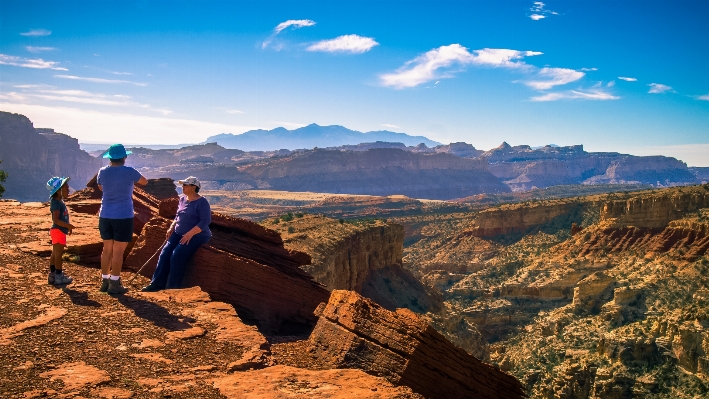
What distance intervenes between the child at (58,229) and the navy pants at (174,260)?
4.29ft

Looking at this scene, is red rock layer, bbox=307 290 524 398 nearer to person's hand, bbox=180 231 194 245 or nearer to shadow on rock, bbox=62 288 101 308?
person's hand, bbox=180 231 194 245

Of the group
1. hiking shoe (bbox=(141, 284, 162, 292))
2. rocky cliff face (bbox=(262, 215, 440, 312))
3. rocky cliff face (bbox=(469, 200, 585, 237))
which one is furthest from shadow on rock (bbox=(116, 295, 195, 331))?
rocky cliff face (bbox=(469, 200, 585, 237))

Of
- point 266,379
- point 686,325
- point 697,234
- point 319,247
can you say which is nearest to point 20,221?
point 266,379

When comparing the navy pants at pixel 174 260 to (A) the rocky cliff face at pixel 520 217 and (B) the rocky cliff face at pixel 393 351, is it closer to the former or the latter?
(B) the rocky cliff face at pixel 393 351

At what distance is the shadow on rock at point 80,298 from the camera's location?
739 cm

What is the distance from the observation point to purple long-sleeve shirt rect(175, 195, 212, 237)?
356 inches

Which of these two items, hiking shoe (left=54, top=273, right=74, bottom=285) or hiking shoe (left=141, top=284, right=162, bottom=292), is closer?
hiking shoe (left=54, top=273, right=74, bottom=285)

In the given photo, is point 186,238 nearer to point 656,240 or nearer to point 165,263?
point 165,263

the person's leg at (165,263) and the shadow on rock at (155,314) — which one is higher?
the person's leg at (165,263)

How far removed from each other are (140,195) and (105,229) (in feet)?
30.8

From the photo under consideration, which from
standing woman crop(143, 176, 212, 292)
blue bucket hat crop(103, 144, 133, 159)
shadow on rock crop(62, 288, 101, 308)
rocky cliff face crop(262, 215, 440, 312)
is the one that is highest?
blue bucket hat crop(103, 144, 133, 159)

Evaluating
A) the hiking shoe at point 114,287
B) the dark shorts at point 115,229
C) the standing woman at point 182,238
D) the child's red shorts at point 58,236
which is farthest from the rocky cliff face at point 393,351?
the child's red shorts at point 58,236

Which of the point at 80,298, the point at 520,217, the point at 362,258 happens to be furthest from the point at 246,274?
the point at 520,217

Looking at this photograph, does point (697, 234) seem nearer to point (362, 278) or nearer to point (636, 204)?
point (636, 204)
